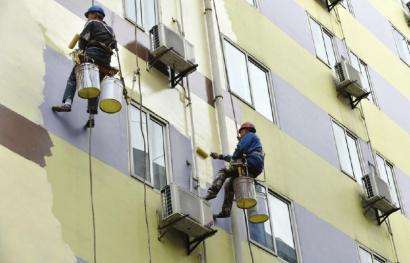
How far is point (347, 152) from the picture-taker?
19.8m

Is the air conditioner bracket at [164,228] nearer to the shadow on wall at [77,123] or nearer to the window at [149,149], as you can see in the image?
the window at [149,149]

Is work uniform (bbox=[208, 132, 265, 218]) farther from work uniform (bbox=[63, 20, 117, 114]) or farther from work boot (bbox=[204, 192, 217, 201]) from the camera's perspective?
work uniform (bbox=[63, 20, 117, 114])

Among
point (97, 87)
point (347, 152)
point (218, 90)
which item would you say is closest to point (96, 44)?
point (97, 87)

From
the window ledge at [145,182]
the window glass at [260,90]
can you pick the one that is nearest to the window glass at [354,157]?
the window glass at [260,90]

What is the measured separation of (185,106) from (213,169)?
4.24 feet

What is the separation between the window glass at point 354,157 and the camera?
19656 millimetres

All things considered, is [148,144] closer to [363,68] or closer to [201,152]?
[201,152]

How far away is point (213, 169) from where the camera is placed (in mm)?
15008

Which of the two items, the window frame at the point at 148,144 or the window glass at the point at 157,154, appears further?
the window glass at the point at 157,154

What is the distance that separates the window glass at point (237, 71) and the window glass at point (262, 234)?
2.44 metres

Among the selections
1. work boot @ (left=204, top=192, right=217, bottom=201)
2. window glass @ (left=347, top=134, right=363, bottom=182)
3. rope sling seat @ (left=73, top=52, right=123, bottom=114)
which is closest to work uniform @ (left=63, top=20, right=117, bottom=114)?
rope sling seat @ (left=73, top=52, right=123, bottom=114)

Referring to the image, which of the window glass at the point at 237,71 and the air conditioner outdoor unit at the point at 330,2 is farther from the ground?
the air conditioner outdoor unit at the point at 330,2

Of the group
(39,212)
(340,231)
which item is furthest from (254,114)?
(39,212)

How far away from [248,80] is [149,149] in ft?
14.6
